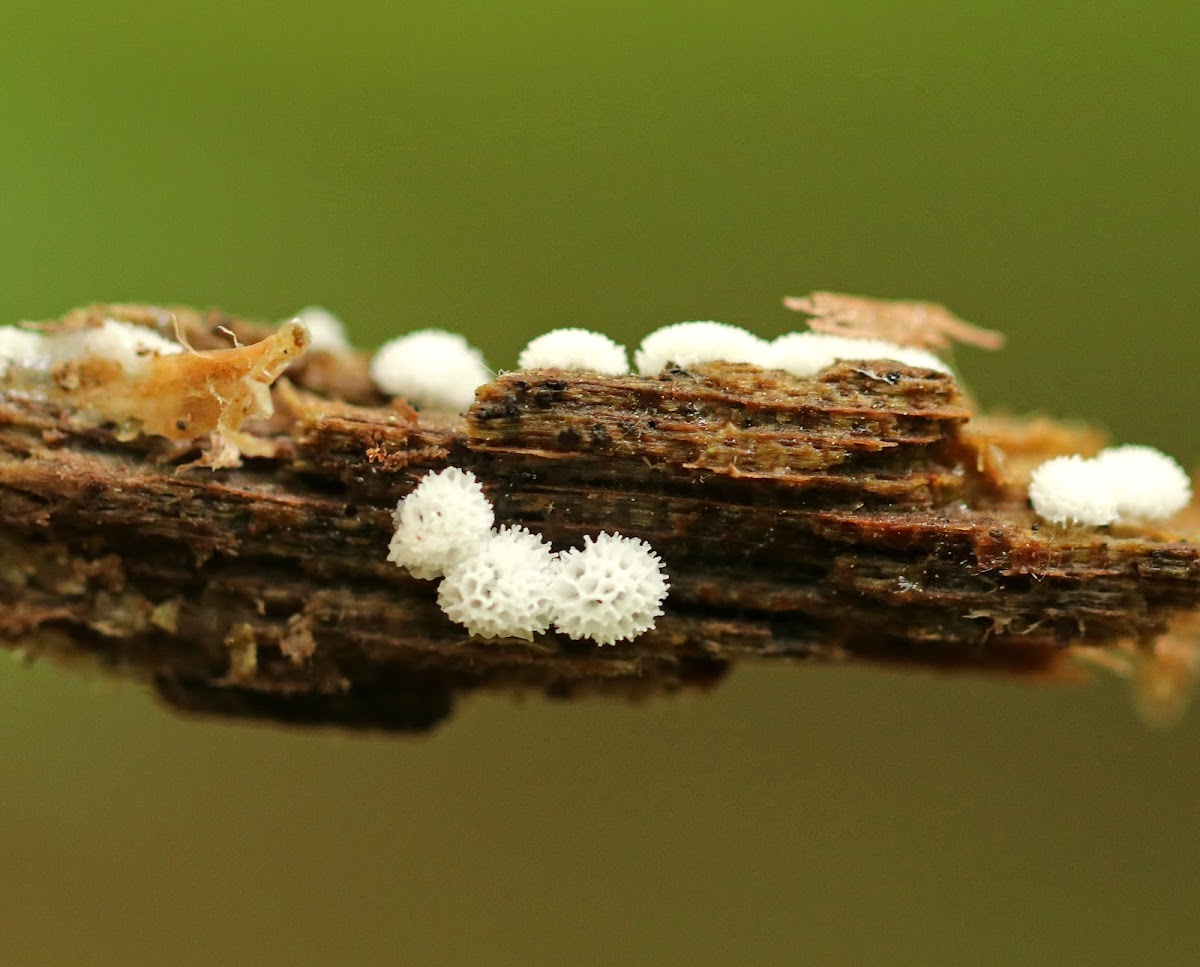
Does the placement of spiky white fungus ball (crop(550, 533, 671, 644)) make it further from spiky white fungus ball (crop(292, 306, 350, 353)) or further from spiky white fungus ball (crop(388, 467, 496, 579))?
spiky white fungus ball (crop(292, 306, 350, 353))

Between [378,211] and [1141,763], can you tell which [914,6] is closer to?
[378,211]

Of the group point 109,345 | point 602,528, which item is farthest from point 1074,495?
point 109,345

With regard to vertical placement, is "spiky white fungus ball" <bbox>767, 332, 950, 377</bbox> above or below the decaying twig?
below

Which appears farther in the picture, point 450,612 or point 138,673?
point 138,673

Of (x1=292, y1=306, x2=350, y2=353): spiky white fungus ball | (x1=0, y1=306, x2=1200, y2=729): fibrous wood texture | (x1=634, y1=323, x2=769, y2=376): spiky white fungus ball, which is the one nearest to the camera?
(x1=0, y1=306, x2=1200, y2=729): fibrous wood texture

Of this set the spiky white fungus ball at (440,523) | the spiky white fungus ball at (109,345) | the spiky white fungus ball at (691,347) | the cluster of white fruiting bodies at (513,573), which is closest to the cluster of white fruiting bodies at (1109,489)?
the spiky white fungus ball at (691,347)

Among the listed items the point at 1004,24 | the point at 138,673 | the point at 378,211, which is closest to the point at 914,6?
the point at 1004,24

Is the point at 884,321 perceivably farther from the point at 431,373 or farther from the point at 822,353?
the point at 431,373

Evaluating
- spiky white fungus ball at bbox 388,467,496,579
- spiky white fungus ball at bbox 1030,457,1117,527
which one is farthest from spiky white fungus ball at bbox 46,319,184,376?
spiky white fungus ball at bbox 1030,457,1117,527
